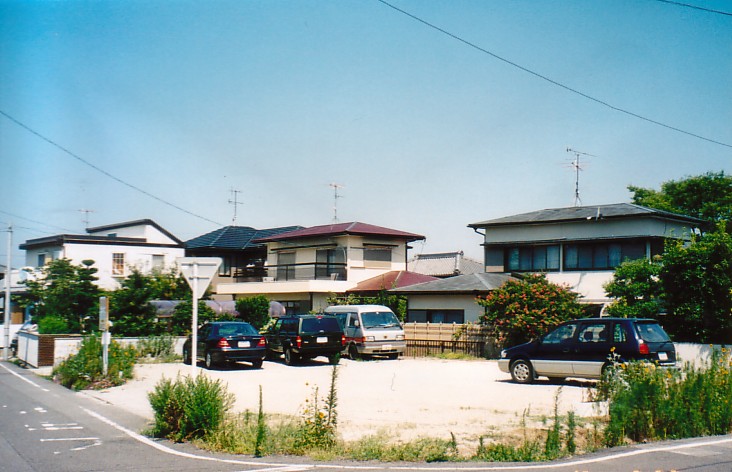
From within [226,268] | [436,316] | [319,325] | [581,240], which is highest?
[581,240]

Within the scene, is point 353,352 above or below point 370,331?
below

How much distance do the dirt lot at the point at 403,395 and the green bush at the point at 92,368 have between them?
Answer: 1.63 feet

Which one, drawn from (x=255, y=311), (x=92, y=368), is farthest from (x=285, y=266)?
(x=92, y=368)

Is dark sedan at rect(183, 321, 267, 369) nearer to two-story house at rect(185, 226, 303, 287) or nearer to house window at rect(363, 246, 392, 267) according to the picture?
house window at rect(363, 246, 392, 267)

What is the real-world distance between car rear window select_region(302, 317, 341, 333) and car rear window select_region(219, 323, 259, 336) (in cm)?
179

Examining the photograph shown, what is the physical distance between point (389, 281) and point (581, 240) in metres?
12.2

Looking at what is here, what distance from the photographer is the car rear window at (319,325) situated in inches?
917

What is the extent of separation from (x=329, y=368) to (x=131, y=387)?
7.09 m

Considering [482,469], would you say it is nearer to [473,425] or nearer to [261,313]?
[473,425]

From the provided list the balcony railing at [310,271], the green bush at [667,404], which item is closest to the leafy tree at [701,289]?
the green bush at [667,404]

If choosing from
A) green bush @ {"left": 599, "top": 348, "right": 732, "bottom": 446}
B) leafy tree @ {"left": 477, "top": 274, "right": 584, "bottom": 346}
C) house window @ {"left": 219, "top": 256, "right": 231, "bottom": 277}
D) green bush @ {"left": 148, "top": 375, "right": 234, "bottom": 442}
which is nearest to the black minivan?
green bush @ {"left": 599, "top": 348, "right": 732, "bottom": 446}

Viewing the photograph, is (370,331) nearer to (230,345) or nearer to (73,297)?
(230,345)

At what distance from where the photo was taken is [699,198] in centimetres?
4341

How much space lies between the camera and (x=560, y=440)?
9570 millimetres
